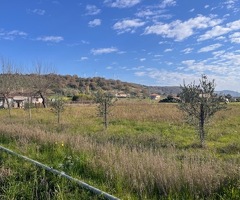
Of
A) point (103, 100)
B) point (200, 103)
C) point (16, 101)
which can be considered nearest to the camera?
point (200, 103)

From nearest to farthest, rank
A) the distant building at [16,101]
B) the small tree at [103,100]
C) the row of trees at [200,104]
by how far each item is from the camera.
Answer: the row of trees at [200,104] < the small tree at [103,100] < the distant building at [16,101]

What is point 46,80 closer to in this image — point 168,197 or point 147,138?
point 147,138

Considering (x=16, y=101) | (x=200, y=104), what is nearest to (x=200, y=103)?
(x=200, y=104)

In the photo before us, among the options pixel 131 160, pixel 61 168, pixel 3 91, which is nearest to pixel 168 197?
pixel 131 160

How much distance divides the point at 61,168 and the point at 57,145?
2875 mm

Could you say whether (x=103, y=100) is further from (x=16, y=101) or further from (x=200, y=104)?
(x=16, y=101)

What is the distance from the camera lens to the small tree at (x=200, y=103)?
14.2 m

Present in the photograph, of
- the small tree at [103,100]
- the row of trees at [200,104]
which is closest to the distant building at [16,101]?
the small tree at [103,100]

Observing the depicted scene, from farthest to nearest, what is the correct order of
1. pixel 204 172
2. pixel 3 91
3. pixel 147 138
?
pixel 3 91
pixel 147 138
pixel 204 172

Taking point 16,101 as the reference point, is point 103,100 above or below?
above

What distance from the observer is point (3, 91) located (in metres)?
55.0

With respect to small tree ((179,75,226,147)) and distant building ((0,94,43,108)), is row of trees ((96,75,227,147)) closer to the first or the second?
small tree ((179,75,226,147))

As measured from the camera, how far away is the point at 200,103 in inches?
566

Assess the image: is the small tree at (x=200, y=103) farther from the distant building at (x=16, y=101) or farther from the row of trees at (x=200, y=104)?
the distant building at (x=16, y=101)
